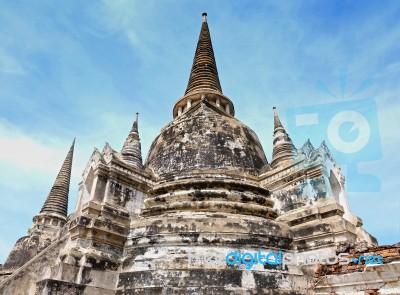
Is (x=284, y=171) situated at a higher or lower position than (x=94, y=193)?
higher

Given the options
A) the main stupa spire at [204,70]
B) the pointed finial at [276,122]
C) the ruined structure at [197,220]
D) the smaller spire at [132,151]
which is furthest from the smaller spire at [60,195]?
the pointed finial at [276,122]

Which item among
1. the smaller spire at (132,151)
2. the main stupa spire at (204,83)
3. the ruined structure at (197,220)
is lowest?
the ruined structure at (197,220)

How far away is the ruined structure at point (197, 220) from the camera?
8.01 metres

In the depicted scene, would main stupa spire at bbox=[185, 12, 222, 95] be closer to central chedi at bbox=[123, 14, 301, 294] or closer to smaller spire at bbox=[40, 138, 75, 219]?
central chedi at bbox=[123, 14, 301, 294]

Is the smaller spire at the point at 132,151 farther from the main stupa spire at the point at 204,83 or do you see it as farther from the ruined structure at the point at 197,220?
the main stupa spire at the point at 204,83

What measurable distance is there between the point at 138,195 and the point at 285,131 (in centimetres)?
769

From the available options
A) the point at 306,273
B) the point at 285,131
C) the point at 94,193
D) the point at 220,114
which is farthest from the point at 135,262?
the point at 285,131

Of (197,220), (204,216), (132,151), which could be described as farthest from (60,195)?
(197,220)

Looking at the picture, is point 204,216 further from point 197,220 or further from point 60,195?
point 60,195

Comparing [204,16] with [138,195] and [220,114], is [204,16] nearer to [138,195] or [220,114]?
[220,114]

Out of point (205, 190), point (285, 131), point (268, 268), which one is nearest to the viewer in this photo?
point (268, 268)

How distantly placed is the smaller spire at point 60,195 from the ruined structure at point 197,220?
1262 centimetres

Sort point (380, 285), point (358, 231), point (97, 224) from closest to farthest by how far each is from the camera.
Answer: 1. point (380, 285)
2. point (97, 224)
3. point (358, 231)

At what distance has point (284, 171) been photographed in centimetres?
1098
